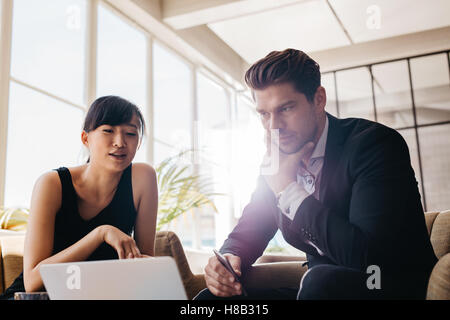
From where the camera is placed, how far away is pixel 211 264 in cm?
109

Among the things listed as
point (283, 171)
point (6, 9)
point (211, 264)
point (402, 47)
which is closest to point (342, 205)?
point (283, 171)

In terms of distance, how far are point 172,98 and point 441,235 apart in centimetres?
419

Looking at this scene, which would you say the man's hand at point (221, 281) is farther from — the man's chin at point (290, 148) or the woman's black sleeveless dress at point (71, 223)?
the woman's black sleeveless dress at point (71, 223)

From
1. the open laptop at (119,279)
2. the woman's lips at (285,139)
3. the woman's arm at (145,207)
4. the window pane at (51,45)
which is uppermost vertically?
the window pane at (51,45)

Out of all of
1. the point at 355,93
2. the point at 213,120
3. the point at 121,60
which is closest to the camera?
the point at 121,60

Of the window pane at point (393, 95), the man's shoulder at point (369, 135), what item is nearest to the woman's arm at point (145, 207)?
the man's shoulder at point (369, 135)

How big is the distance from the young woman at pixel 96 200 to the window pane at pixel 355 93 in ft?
15.5

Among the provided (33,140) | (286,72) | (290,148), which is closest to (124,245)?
(290,148)

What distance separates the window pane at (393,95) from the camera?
576cm

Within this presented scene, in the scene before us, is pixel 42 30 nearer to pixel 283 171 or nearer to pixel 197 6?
pixel 197 6

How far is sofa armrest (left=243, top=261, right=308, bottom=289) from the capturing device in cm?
128

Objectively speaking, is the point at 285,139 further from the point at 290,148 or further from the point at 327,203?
the point at 327,203

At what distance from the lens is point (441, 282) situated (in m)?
0.77

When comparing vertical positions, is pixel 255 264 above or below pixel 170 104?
below
